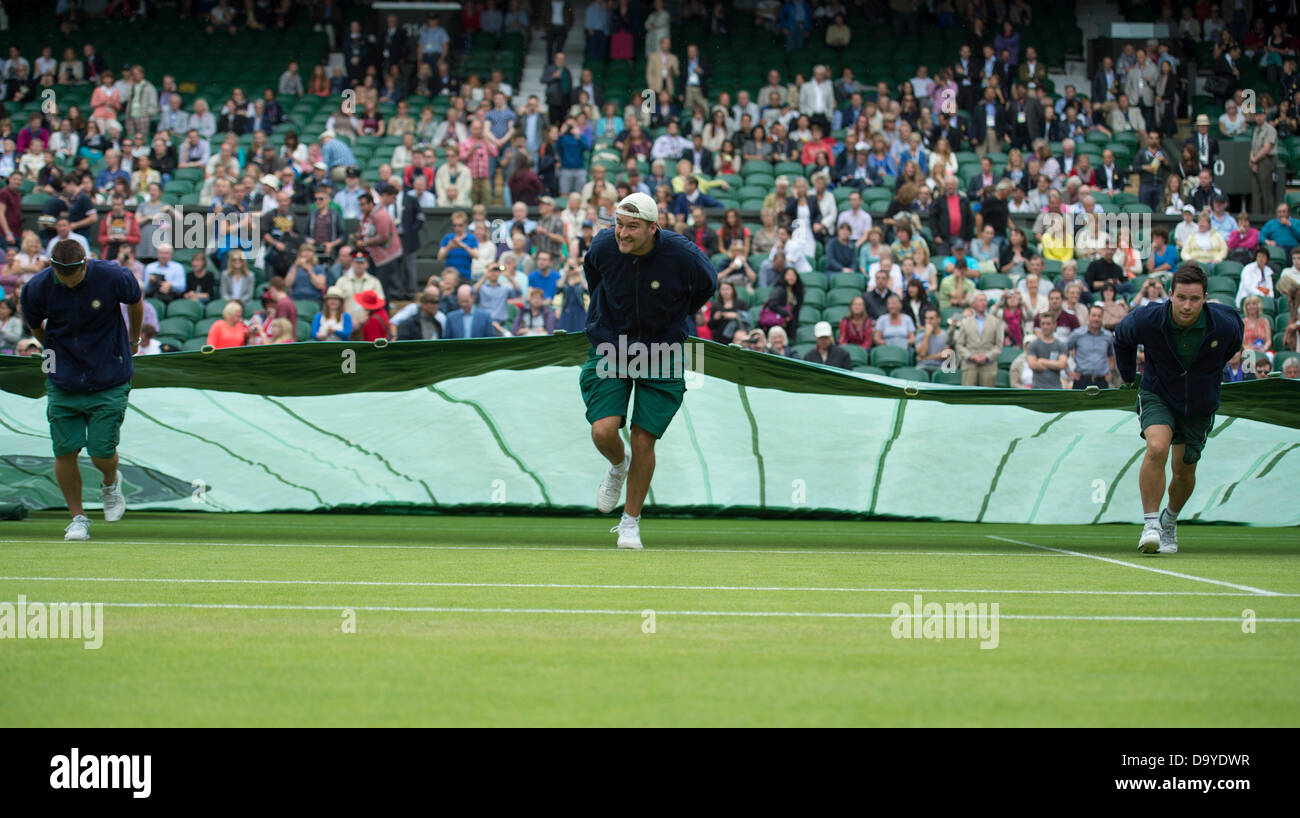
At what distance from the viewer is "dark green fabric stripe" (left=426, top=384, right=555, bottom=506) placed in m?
11.2

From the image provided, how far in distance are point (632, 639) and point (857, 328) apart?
13.2m

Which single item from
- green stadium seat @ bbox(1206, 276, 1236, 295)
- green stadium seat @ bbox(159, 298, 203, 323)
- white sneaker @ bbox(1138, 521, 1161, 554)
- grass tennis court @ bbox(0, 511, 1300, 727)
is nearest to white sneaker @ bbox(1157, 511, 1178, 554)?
grass tennis court @ bbox(0, 511, 1300, 727)

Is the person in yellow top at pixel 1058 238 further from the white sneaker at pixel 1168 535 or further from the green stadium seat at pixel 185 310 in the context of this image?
the white sneaker at pixel 1168 535

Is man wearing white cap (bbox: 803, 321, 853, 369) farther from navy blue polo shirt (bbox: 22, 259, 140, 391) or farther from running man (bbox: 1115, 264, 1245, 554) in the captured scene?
navy blue polo shirt (bbox: 22, 259, 140, 391)

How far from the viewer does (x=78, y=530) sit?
8.52 metres

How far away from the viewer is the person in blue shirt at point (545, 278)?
18.1m

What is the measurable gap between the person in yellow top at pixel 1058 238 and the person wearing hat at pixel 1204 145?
11.6ft

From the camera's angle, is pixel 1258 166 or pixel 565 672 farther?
pixel 1258 166

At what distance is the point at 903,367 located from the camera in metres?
17.1

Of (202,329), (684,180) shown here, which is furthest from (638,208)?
(684,180)

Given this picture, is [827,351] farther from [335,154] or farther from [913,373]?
[335,154]
